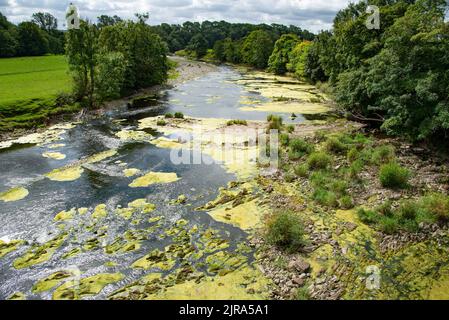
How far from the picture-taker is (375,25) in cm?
3703

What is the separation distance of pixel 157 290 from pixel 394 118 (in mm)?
21847

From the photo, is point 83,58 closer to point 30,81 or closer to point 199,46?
point 30,81

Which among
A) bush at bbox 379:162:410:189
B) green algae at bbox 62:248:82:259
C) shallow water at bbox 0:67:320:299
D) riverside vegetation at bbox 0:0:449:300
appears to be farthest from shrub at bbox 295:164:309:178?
green algae at bbox 62:248:82:259

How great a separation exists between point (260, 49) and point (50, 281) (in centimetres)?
10837

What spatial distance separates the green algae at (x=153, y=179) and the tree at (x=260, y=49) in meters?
95.1

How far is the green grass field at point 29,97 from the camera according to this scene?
126ft

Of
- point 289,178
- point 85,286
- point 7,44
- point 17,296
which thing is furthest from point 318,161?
point 7,44

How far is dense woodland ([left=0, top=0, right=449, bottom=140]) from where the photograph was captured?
83.8 ft

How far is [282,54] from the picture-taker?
326 ft

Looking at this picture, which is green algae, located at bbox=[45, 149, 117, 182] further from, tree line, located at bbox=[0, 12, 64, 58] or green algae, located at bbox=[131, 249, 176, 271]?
tree line, located at bbox=[0, 12, 64, 58]

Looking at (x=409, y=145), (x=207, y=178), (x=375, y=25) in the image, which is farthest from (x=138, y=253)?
(x=375, y=25)

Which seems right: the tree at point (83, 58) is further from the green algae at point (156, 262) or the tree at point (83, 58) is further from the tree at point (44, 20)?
the tree at point (44, 20)

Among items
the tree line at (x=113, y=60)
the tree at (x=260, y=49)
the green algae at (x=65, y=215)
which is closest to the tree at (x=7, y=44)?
the tree line at (x=113, y=60)
